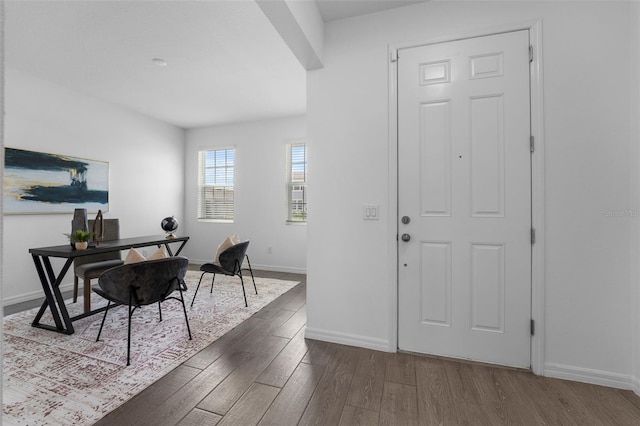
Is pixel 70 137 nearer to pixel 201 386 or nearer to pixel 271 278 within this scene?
pixel 271 278

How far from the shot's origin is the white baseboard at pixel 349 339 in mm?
2354

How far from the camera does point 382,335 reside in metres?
2.36

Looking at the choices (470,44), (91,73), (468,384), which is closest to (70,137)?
(91,73)

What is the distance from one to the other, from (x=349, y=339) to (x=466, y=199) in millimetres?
1439

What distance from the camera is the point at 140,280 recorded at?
2275 millimetres

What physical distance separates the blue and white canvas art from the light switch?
3873mm

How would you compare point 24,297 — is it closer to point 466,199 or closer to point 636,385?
point 466,199

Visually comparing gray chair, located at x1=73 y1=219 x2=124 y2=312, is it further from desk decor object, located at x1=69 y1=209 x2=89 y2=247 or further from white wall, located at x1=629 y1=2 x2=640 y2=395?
white wall, located at x1=629 y1=2 x2=640 y2=395

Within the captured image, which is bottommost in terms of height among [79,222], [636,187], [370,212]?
[79,222]

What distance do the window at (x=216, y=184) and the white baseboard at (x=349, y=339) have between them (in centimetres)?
375

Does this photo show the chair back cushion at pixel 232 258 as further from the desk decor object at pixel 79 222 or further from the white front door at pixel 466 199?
the white front door at pixel 466 199

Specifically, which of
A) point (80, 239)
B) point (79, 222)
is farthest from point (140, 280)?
point (79, 222)

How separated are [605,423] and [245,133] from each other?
5.65 meters

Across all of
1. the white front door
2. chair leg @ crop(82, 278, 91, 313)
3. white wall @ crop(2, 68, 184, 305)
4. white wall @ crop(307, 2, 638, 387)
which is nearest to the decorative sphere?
chair leg @ crop(82, 278, 91, 313)
